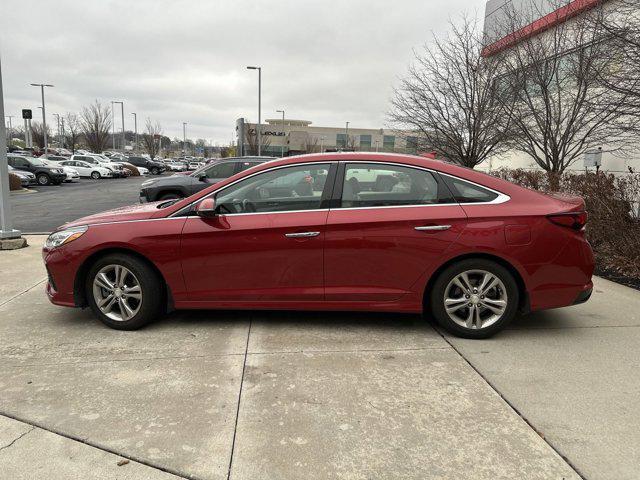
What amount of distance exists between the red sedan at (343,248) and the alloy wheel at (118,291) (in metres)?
0.01

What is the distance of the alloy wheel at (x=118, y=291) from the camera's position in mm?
4402

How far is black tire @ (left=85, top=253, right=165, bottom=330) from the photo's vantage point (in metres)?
4.36

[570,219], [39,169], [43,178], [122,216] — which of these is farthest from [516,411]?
[39,169]

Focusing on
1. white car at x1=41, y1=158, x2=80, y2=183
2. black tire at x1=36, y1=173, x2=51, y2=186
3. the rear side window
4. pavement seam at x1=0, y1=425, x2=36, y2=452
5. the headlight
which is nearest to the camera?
pavement seam at x1=0, y1=425, x2=36, y2=452

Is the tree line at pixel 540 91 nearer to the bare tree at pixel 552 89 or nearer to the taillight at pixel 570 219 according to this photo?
the bare tree at pixel 552 89

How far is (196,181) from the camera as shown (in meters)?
11.7

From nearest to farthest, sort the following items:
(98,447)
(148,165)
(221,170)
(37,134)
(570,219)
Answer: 1. (98,447)
2. (570,219)
3. (221,170)
4. (148,165)
5. (37,134)

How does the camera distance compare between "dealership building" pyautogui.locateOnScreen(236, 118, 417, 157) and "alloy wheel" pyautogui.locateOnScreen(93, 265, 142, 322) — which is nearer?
"alloy wheel" pyautogui.locateOnScreen(93, 265, 142, 322)

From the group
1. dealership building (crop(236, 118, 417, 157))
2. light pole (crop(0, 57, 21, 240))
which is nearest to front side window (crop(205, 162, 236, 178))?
light pole (crop(0, 57, 21, 240))

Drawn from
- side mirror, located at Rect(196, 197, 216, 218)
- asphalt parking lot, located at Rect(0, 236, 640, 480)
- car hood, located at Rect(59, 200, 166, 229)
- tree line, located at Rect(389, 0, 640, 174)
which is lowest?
asphalt parking lot, located at Rect(0, 236, 640, 480)

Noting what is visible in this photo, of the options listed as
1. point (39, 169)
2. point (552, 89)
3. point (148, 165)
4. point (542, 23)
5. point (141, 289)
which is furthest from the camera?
point (148, 165)

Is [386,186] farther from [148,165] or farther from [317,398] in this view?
[148,165]

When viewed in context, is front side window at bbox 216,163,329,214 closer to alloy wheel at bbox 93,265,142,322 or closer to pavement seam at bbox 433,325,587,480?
alloy wheel at bbox 93,265,142,322

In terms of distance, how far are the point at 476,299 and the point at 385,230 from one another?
98 centimetres
